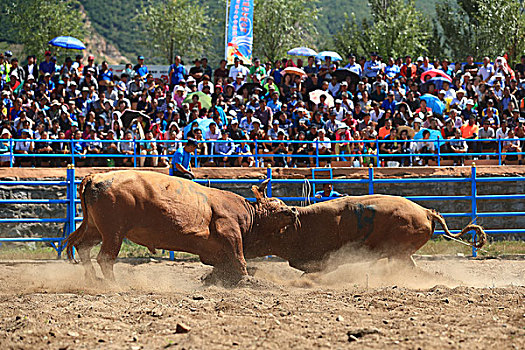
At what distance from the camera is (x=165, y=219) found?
7.17 metres

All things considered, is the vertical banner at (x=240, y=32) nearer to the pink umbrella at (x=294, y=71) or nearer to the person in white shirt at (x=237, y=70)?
the person in white shirt at (x=237, y=70)

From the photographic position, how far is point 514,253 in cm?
1058

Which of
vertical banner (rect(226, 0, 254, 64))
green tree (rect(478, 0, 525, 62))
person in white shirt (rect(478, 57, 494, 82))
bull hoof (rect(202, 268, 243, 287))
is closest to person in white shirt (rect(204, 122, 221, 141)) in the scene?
vertical banner (rect(226, 0, 254, 64))

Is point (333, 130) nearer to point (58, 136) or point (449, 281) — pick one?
point (58, 136)

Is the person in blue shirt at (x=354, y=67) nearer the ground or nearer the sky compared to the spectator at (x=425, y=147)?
nearer the sky

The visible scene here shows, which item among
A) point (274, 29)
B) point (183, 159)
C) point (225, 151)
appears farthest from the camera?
point (274, 29)

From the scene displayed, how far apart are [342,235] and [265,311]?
227 centimetres

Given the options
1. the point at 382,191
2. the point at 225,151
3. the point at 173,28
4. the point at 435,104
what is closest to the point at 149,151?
the point at 225,151

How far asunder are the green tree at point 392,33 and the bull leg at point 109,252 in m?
24.6

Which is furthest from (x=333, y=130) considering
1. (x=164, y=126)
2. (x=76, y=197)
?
(x=76, y=197)

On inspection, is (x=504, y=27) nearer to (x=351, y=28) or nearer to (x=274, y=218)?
(x=351, y=28)

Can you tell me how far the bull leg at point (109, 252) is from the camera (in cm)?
711

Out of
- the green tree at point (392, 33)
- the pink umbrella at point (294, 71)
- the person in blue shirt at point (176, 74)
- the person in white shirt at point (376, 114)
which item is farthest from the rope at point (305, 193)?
the green tree at point (392, 33)

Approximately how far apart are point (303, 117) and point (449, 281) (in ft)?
23.4
